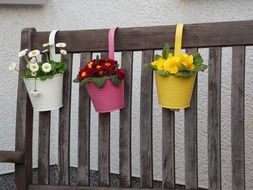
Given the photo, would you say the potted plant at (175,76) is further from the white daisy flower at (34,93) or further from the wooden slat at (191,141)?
the white daisy flower at (34,93)

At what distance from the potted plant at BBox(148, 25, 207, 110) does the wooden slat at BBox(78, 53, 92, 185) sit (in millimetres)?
346

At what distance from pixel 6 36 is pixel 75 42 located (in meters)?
1.21

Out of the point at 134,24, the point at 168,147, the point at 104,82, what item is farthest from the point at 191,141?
the point at 134,24

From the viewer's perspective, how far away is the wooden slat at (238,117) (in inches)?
65.7

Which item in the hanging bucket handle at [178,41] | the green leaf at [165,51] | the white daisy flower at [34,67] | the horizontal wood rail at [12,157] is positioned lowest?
the horizontal wood rail at [12,157]

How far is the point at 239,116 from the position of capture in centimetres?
167

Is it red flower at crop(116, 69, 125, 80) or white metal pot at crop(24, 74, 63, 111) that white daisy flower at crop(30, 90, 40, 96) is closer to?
white metal pot at crop(24, 74, 63, 111)

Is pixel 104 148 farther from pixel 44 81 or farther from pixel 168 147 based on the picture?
pixel 44 81

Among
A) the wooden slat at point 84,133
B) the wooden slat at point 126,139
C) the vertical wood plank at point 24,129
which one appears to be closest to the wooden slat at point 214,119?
the wooden slat at point 126,139

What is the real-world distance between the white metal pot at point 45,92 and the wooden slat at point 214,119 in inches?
23.9

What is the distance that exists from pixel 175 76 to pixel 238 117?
0.31 metres

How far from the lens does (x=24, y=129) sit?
1873 millimetres

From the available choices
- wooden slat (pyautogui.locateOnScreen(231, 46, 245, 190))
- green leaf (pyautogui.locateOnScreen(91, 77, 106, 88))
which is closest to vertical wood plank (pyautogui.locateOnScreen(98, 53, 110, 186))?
green leaf (pyautogui.locateOnScreen(91, 77, 106, 88))

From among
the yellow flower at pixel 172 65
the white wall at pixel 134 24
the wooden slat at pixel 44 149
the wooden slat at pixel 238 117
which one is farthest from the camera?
the white wall at pixel 134 24
